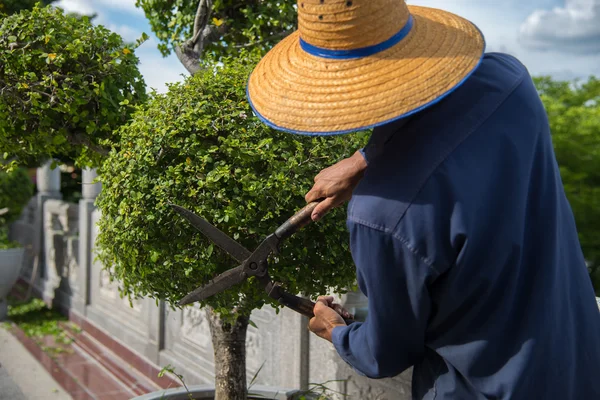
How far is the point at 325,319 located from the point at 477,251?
62 cm

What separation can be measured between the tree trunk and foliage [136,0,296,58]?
1509 mm

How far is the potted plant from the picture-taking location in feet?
30.5

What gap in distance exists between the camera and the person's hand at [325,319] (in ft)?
6.29

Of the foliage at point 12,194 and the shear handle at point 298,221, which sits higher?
the shear handle at point 298,221

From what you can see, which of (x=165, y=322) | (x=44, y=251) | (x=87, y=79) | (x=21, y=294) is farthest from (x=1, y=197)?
(x=87, y=79)

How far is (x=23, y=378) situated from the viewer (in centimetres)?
662

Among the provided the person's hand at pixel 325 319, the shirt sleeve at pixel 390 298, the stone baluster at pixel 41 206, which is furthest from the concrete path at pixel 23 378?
the shirt sleeve at pixel 390 298

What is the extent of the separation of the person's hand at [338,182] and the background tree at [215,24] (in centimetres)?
181

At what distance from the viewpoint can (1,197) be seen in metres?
9.82

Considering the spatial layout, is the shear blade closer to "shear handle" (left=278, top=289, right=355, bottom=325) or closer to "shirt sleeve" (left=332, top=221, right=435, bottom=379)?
"shear handle" (left=278, top=289, right=355, bottom=325)

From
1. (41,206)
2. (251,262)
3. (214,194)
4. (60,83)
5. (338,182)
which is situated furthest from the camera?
(41,206)

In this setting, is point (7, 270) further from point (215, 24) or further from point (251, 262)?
point (251, 262)

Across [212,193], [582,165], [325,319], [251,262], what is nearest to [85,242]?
[212,193]

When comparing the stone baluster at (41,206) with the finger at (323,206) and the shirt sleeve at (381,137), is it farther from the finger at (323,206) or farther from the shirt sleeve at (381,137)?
the shirt sleeve at (381,137)
